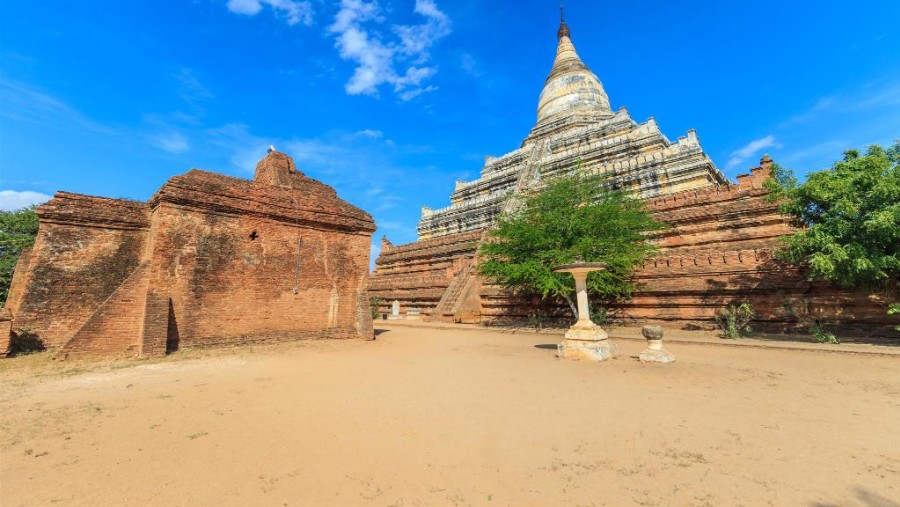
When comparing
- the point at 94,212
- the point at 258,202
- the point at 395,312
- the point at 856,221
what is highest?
the point at 258,202

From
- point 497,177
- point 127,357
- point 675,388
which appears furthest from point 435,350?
point 497,177

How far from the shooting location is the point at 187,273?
891 cm

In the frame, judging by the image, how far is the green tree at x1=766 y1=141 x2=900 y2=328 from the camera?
7.99 m

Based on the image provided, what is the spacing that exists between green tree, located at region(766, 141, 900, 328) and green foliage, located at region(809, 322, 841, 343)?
120 centimetres

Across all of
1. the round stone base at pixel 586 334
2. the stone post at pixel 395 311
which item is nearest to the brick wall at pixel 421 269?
the stone post at pixel 395 311

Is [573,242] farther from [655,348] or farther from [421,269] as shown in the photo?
[421,269]

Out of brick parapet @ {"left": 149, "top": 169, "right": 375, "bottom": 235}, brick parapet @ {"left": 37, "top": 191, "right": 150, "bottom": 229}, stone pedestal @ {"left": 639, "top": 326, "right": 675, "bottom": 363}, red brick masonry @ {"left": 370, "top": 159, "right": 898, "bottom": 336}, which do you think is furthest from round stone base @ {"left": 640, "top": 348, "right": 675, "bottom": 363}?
brick parapet @ {"left": 37, "top": 191, "right": 150, "bottom": 229}

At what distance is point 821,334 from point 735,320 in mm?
1736

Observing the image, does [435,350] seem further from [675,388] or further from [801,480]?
[801,480]

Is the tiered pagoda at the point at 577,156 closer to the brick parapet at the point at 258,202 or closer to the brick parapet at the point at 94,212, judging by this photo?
the brick parapet at the point at 258,202

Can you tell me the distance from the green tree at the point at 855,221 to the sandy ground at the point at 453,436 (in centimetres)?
228

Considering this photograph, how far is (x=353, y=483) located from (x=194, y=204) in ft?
28.8

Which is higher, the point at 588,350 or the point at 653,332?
the point at 653,332

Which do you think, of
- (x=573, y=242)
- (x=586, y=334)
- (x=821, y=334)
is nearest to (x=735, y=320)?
(x=821, y=334)
